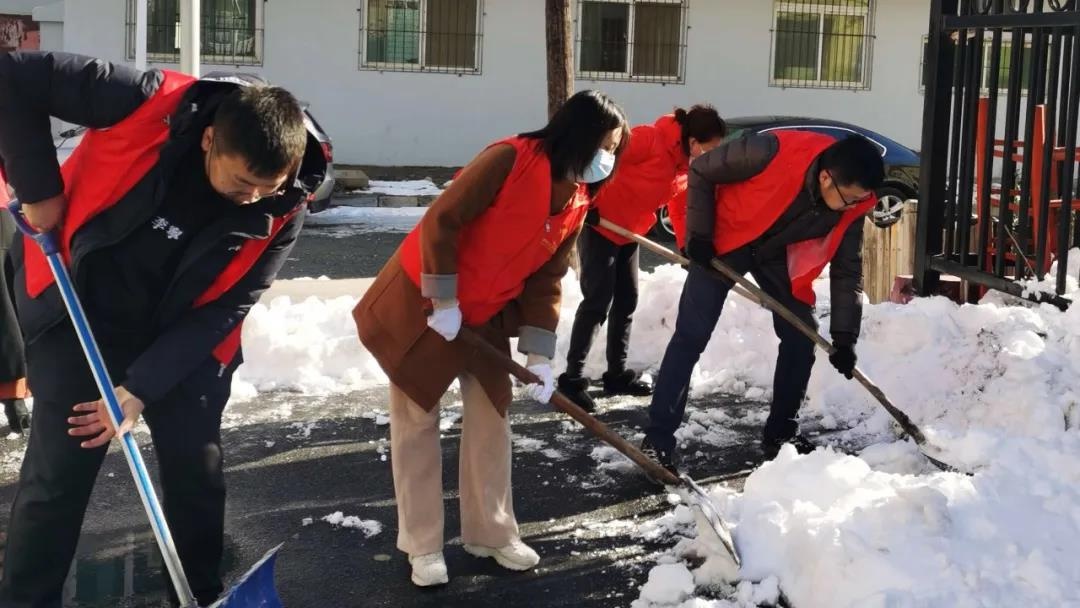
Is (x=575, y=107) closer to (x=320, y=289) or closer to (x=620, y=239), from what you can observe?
(x=620, y=239)

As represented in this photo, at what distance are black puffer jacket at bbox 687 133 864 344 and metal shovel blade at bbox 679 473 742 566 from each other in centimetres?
124

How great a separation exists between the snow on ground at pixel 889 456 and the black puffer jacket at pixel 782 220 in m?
0.64

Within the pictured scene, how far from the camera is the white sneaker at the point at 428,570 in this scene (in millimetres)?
3791

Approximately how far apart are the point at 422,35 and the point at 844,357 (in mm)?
13333

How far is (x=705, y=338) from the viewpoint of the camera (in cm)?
491

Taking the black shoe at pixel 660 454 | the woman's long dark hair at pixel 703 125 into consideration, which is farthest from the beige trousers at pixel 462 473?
the woman's long dark hair at pixel 703 125

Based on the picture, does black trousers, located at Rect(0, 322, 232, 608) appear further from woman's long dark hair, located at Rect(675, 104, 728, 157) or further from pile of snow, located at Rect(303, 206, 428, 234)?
pile of snow, located at Rect(303, 206, 428, 234)

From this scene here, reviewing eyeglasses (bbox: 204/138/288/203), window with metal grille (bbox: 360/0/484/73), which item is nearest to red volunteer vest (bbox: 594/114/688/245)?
eyeglasses (bbox: 204/138/288/203)

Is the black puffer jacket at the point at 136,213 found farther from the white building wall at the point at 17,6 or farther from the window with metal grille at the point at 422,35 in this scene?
the white building wall at the point at 17,6

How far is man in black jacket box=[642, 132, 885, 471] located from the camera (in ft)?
15.5

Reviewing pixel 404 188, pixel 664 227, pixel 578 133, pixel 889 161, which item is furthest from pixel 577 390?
pixel 404 188

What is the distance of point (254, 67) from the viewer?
16797 millimetres

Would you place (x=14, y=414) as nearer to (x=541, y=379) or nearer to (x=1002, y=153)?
(x=541, y=379)

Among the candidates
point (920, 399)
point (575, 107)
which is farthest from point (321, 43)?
point (575, 107)
